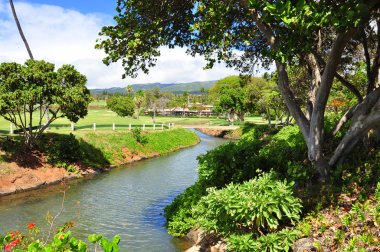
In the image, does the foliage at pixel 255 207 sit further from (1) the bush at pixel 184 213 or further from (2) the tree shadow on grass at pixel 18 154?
(2) the tree shadow on grass at pixel 18 154

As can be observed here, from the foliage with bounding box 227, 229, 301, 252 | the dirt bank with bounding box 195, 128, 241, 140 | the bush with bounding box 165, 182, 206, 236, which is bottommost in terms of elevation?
the dirt bank with bounding box 195, 128, 241, 140

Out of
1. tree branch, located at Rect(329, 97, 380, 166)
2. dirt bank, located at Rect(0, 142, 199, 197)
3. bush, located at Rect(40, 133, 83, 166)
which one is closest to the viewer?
tree branch, located at Rect(329, 97, 380, 166)

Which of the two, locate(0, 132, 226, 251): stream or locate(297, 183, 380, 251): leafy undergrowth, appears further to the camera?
locate(0, 132, 226, 251): stream

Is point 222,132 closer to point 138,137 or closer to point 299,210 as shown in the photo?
point 138,137

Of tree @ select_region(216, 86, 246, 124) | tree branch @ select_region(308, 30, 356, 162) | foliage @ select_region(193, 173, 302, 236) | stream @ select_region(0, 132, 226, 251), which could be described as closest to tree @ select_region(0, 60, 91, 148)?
stream @ select_region(0, 132, 226, 251)


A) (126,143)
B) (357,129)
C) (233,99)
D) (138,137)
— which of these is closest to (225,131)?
(233,99)

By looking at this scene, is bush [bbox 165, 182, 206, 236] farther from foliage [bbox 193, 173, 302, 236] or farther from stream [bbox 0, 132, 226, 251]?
foliage [bbox 193, 173, 302, 236]

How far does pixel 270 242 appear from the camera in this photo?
9586 millimetres

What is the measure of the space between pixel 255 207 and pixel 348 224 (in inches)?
94.7

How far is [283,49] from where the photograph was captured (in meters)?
9.02

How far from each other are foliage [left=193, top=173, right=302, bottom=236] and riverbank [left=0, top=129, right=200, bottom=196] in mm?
12855

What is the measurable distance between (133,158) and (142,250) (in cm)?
2595

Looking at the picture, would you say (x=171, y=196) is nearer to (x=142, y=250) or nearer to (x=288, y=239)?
(x=142, y=250)

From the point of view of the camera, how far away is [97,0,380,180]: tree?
26.5ft
